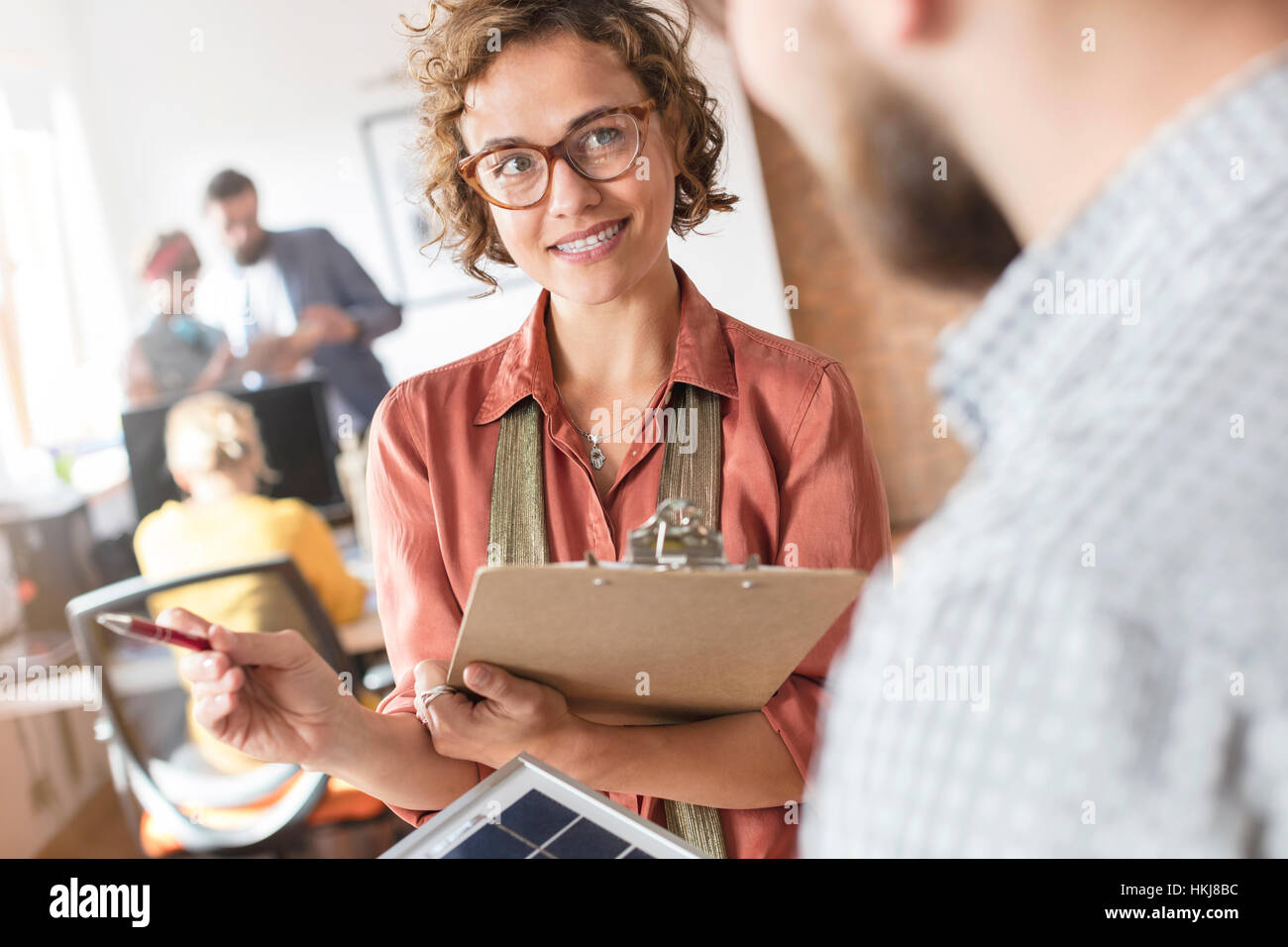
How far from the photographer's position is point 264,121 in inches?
155

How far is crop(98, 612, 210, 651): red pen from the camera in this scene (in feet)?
2.46

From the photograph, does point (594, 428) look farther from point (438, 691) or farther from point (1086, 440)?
point (1086, 440)

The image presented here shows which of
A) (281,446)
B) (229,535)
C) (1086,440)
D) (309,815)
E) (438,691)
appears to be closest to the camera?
(1086,440)

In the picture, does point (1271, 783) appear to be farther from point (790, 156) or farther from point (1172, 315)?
point (790, 156)

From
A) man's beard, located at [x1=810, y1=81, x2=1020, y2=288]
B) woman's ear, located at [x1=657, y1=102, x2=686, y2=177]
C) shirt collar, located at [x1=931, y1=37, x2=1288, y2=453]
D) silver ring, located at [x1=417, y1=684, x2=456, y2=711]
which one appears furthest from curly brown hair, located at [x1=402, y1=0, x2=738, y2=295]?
shirt collar, located at [x1=931, y1=37, x2=1288, y2=453]

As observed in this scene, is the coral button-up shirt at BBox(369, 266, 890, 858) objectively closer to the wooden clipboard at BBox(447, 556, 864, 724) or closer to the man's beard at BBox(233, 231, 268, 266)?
the wooden clipboard at BBox(447, 556, 864, 724)

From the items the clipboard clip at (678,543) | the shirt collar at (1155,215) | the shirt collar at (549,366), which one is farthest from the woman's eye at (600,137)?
the shirt collar at (1155,215)

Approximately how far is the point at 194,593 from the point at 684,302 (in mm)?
1145

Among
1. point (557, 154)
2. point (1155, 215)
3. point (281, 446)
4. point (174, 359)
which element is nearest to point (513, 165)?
point (557, 154)

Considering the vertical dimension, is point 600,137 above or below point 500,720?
above

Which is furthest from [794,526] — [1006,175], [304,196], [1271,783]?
[304,196]

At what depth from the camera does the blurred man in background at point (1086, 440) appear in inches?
10.7

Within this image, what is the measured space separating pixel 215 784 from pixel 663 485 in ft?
4.39

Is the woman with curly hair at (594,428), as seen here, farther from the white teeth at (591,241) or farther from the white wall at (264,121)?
the white wall at (264,121)
